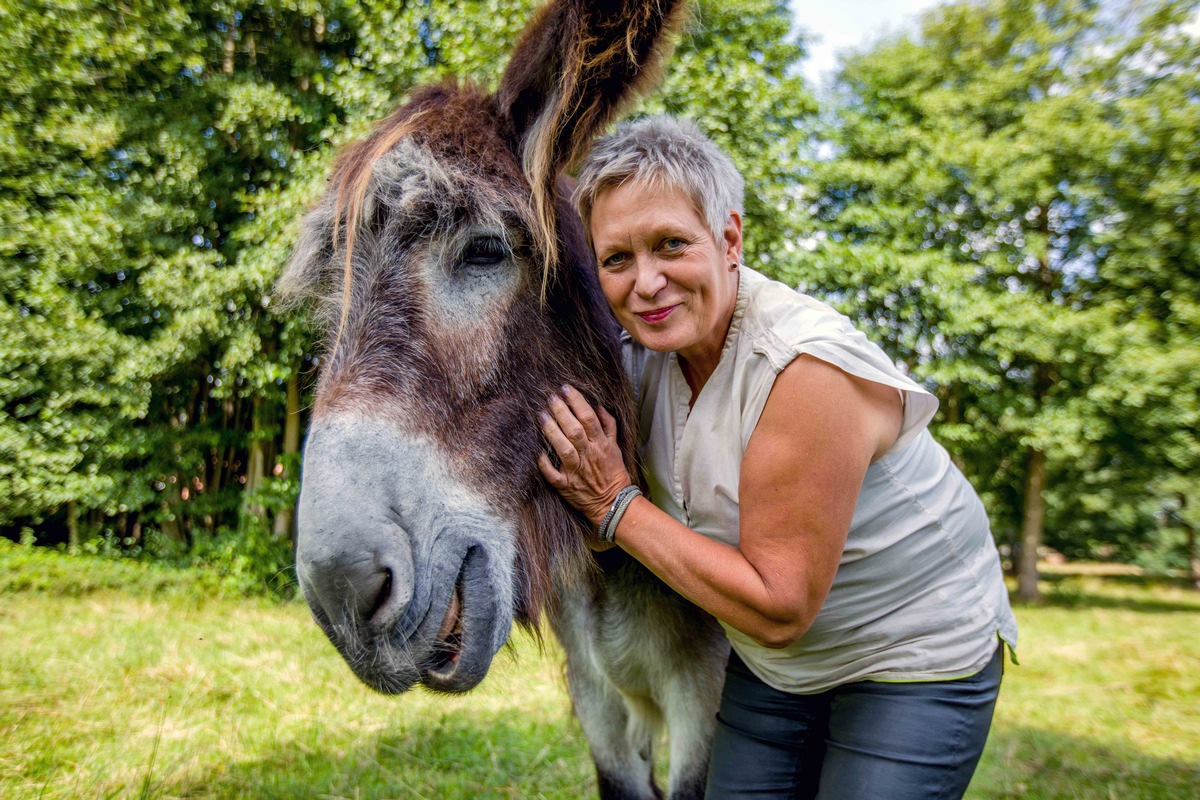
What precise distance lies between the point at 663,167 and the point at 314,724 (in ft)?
13.1

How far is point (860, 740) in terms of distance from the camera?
5.92ft

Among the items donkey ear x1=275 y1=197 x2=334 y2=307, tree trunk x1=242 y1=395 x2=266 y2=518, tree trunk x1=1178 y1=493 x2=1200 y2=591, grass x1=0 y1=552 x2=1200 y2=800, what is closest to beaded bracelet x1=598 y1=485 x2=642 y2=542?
grass x1=0 y1=552 x2=1200 y2=800

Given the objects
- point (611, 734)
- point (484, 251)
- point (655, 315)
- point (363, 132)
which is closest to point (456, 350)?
point (484, 251)

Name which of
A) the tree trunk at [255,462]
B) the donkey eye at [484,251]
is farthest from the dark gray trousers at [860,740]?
the tree trunk at [255,462]

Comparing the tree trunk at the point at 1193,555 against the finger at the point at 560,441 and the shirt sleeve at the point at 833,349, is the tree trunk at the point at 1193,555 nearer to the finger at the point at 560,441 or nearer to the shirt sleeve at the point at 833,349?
the shirt sleeve at the point at 833,349

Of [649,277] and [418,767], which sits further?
[418,767]

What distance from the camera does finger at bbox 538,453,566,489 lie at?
66.8 inches

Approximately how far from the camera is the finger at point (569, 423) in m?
1.70

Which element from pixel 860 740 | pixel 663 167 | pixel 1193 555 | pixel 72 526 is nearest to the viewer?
pixel 663 167

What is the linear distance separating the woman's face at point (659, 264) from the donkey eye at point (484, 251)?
235 mm

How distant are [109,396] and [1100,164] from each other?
18.6 metres

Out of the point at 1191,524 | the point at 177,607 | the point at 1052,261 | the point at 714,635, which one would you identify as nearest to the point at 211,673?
the point at 177,607

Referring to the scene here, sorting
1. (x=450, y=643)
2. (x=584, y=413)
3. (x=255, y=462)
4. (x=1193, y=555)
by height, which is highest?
(x=584, y=413)

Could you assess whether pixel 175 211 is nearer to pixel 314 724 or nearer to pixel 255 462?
pixel 255 462
